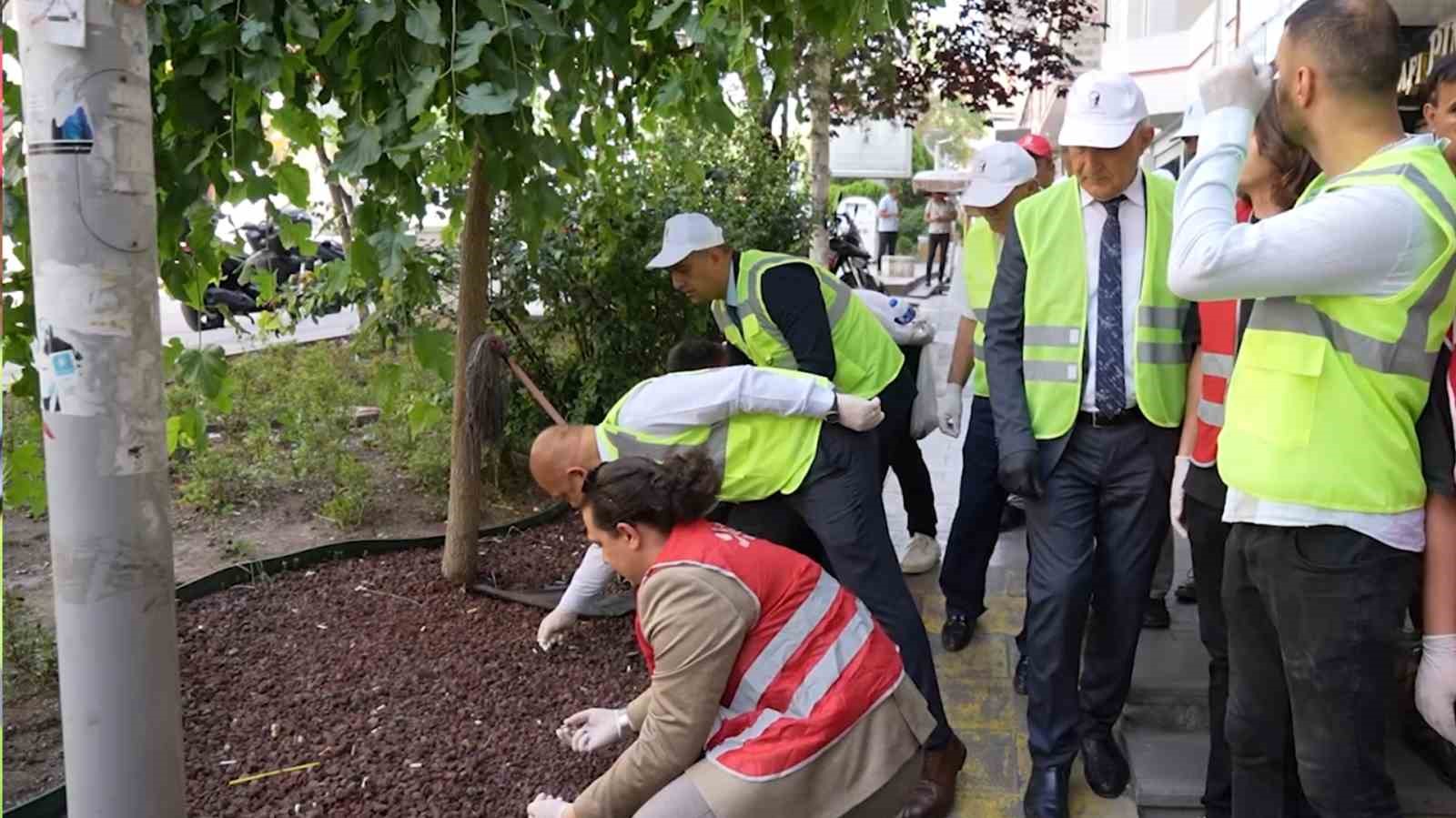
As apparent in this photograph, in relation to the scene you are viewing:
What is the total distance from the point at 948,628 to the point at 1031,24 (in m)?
6.77

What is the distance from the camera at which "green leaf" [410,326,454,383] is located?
363 centimetres

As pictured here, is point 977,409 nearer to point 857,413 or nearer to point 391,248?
point 857,413

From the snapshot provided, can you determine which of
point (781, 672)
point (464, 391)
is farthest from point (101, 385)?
point (464, 391)

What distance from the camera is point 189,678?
3832mm

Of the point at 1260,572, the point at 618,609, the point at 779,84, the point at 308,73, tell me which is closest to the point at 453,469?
the point at 618,609

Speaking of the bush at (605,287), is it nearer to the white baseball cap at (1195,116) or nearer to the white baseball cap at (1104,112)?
the white baseball cap at (1104,112)

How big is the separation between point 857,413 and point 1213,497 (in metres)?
Answer: 0.91

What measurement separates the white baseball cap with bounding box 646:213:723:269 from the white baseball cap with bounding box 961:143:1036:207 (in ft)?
3.51

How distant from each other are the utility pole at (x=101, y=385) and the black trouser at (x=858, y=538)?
1.69 metres

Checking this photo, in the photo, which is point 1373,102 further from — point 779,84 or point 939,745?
point 779,84

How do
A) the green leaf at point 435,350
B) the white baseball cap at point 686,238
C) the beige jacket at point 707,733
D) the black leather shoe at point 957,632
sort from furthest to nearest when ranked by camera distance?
the black leather shoe at point 957,632 < the white baseball cap at point 686,238 < the green leaf at point 435,350 < the beige jacket at point 707,733

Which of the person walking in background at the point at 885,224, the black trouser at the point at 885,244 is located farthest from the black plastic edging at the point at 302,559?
the person walking in background at the point at 885,224

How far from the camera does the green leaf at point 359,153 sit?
2848mm

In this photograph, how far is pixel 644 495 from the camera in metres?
2.39
